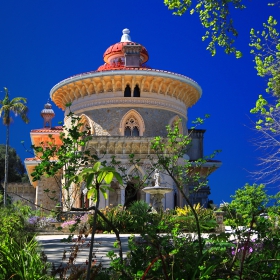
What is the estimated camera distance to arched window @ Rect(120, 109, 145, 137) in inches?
1051

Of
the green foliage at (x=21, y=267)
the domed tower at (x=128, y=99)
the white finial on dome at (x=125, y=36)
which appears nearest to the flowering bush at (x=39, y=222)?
the domed tower at (x=128, y=99)

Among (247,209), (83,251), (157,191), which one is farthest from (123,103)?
(247,209)

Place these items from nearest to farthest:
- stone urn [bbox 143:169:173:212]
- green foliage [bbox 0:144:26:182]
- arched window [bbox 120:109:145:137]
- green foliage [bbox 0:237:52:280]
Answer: green foliage [bbox 0:237:52:280] → stone urn [bbox 143:169:173:212] → arched window [bbox 120:109:145:137] → green foliage [bbox 0:144:26:182]

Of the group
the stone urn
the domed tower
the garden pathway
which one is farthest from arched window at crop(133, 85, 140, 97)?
the garden pathway

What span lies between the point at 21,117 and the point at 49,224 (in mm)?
17866

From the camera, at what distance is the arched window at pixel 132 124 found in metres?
26.7

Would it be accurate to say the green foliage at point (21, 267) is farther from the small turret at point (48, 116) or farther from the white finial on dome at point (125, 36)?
the small turret at point (48, 116)

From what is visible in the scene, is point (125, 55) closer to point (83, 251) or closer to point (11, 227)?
point (83, 251)

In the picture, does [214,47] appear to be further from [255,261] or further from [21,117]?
[21,117]

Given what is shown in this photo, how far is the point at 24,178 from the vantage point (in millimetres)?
55250

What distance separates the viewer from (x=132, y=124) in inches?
1061

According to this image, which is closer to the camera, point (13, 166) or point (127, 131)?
point (127, 131)

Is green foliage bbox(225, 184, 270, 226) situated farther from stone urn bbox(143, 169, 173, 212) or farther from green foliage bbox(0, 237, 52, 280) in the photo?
stone urn bbox(143, 169, 173, 212)

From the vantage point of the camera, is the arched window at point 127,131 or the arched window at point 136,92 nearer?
the arched window at point 127,131
